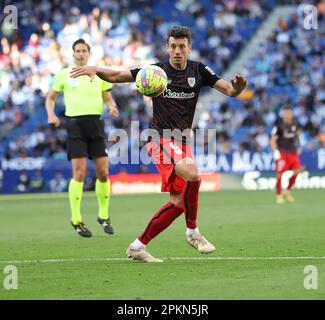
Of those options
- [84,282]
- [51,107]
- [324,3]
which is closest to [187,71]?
[84,282]

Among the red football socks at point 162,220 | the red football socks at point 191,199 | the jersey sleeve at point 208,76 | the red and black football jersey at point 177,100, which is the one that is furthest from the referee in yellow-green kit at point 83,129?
the red football socks at point 191,199

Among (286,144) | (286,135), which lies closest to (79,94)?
(286,135)

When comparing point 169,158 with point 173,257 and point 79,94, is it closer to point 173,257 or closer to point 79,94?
point 173,257

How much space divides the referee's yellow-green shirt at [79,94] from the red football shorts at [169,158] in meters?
3.96

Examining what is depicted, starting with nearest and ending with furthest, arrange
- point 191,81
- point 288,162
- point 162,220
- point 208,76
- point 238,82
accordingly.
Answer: point 238,82
point 162,220
point 191,81
point 208,76
point 288,162

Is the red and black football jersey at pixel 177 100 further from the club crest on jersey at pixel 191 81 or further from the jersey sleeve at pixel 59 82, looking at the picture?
the jersey sleeve at pixel 59 82

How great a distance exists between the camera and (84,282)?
8.61 m

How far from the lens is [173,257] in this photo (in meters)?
10.7

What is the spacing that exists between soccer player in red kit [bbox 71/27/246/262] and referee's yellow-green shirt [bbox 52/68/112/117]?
3672 mm

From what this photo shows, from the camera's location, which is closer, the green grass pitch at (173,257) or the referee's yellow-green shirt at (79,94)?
the green grass pitch at (173,257)

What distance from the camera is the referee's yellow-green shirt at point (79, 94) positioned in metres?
14.1

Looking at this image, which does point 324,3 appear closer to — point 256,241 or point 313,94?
point 313,94

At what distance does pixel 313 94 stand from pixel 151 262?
24734 mm

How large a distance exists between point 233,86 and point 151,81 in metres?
0.92
